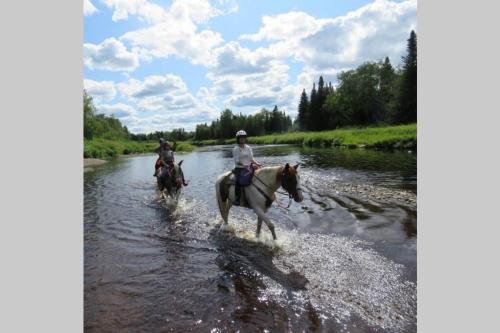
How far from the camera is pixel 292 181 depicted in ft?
30.3

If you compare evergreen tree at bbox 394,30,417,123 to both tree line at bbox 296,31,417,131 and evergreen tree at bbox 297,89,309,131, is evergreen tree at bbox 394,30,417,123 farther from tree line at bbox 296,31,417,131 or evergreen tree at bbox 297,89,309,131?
→ evergreen tree at bbox 297,89,309,131

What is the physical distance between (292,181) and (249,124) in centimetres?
14741

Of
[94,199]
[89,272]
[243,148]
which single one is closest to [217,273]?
[89,272]

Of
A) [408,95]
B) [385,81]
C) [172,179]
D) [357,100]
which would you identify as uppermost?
[385,81]

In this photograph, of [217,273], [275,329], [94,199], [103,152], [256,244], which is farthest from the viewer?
[103,152]

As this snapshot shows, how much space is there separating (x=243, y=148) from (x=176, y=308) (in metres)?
5.37

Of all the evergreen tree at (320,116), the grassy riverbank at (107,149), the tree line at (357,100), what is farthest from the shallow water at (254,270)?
the evergreen tree at (320,116)

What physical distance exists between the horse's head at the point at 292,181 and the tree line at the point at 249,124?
454ft

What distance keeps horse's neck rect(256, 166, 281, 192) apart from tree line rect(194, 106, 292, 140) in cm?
13768

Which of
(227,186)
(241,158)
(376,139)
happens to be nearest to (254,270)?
(241,158)

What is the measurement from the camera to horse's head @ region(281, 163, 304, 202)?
9.07 meters

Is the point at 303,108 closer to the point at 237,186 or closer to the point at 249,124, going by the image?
the point at 249,124

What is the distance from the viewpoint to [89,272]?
848 cm

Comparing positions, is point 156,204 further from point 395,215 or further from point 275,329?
point 275,329
